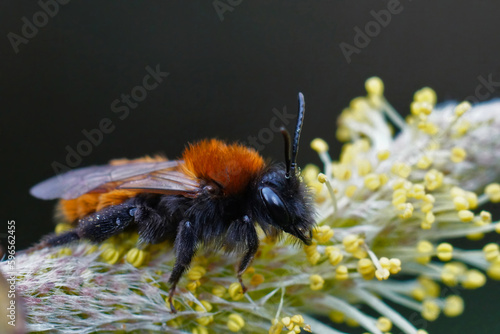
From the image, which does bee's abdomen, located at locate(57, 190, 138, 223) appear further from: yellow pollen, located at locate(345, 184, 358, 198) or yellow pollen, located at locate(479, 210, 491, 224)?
yellow pollen, located at locate(479, 210, 491, 224)

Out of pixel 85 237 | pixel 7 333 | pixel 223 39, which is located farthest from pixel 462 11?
pixel 7 333

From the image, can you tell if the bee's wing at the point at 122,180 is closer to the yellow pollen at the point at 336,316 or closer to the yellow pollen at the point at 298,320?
the yellow pollen at the point at 298,320

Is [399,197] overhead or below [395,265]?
overhead

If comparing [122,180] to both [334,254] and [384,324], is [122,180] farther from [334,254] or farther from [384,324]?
[384,324]

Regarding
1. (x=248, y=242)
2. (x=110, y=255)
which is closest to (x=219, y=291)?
(x=248, y=242)

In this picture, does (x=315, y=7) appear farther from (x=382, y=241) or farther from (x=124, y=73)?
(x=382, y=241)

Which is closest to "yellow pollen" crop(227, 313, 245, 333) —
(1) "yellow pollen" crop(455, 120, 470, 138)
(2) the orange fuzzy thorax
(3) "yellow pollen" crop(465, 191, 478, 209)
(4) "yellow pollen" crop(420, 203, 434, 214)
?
(2) the orange fuzzy thorax
